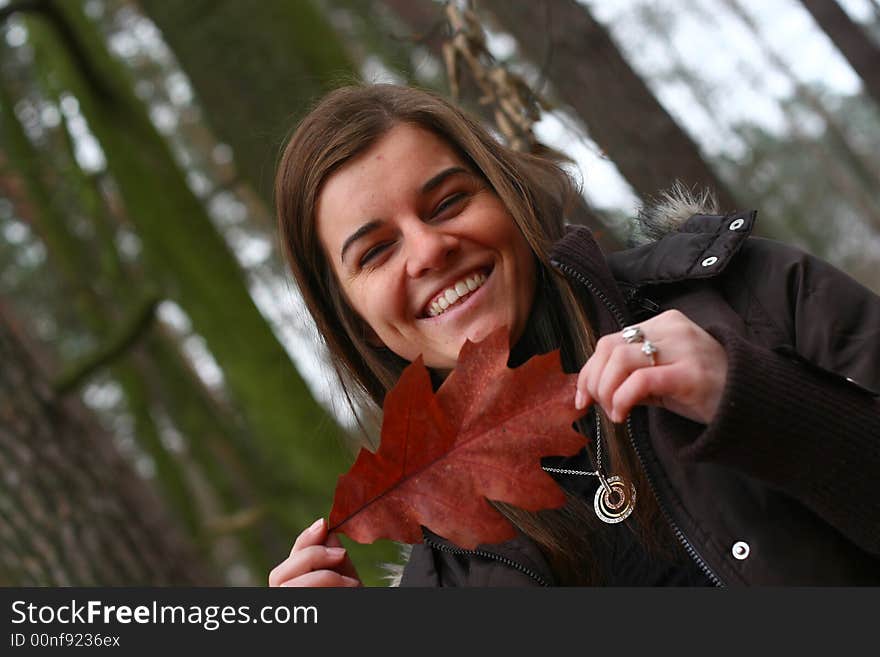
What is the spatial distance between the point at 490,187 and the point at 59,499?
2.19m

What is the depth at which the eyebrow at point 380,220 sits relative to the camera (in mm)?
1473

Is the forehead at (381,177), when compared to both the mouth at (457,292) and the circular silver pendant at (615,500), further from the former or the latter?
the circular silver pendant at (615,500)

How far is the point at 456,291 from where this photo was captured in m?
1.46

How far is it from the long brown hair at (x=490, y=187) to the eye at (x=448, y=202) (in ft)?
0.23

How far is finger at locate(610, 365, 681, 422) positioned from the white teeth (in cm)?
48

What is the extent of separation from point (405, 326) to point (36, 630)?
0.74 m

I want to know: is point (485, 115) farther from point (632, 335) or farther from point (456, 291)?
point (632, 335)

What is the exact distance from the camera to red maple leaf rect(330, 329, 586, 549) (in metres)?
1.13

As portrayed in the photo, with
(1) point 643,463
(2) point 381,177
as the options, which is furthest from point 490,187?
(1) point 643,463

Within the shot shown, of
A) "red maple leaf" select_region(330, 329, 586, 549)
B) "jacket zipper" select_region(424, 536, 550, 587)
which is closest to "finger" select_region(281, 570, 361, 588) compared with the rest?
"red maple leaf" select_region(330, 329, 586, 549)

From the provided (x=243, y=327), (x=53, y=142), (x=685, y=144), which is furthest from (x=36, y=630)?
(x=53, y=142)

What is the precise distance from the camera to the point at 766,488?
4.04 feet

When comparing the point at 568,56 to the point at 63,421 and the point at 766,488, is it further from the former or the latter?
the point at 63,421

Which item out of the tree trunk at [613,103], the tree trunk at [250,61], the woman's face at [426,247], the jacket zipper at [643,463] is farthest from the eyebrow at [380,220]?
the tree trunk at [250,61]
